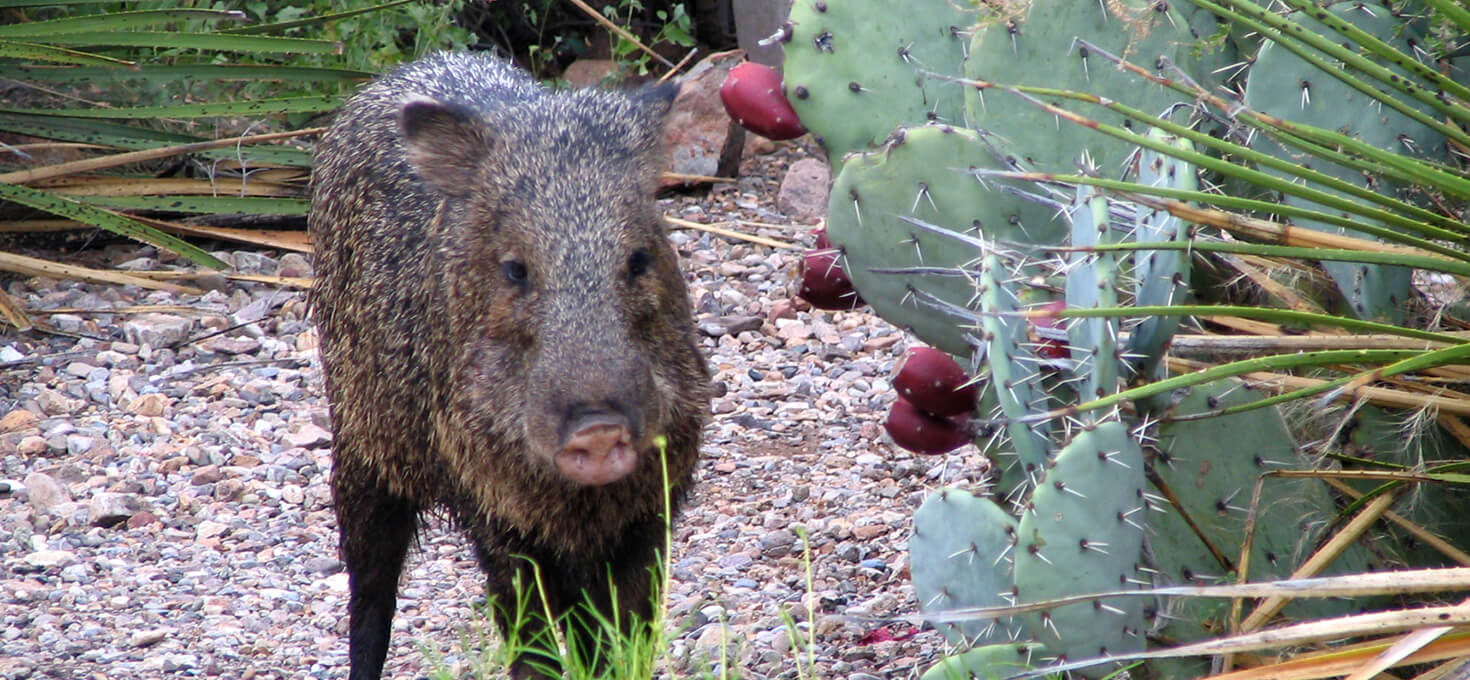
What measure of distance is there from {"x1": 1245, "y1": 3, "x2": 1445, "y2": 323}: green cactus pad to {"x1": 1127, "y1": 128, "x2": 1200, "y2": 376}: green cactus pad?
235 millimetres

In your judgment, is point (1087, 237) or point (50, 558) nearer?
point (1087, 237)

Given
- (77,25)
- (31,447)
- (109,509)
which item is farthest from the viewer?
(77,25)

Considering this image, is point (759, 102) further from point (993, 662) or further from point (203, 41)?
point (203, 41)

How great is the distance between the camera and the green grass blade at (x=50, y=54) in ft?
14.6

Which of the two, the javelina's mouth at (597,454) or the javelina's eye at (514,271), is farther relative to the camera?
the javelina's eye at (514,271)

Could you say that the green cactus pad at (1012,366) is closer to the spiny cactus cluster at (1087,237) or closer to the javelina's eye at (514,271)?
the spiny cactus cluster at (1087,237)

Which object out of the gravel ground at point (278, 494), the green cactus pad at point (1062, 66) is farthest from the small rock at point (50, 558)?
the green cactus pad at point (1062, 66)

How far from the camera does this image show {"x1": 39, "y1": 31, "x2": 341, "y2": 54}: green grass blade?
4523 millimetres

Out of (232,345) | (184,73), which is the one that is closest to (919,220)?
(232,345)

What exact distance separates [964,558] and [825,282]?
75 centimetres

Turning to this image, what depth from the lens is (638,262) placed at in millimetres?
2500

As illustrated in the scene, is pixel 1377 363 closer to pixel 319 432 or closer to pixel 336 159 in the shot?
pixel 336 159

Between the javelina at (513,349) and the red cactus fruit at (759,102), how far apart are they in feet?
0.60

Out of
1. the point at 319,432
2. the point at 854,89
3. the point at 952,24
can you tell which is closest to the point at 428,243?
the point at 854,89
